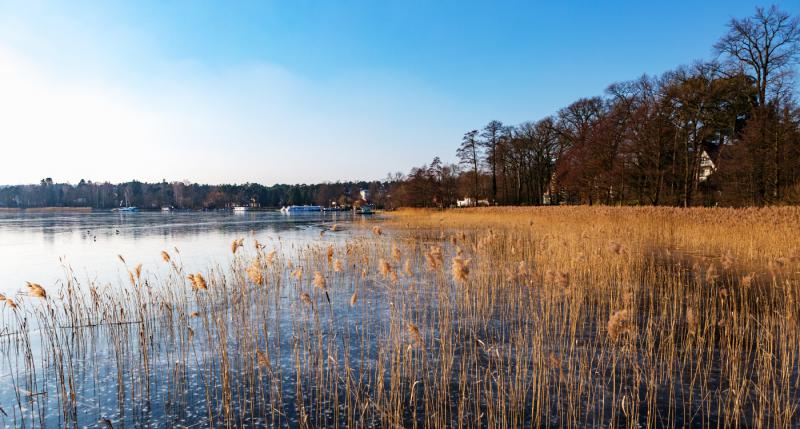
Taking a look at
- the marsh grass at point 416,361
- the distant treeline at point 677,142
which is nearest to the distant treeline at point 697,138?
the distant treeline at point 677,142

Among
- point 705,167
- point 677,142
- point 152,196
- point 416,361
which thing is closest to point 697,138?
point 677,142

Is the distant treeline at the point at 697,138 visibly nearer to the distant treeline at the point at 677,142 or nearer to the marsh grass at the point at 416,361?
the distant treeline at the point at 677,142

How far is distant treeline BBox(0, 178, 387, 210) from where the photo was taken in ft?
550

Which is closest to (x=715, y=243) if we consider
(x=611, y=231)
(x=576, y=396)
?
→ (x=611, y=231)

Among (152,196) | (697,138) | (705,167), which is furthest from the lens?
(152,196)

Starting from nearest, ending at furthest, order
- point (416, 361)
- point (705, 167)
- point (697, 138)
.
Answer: point (416, 361), point (697, 138), point (705, 167)

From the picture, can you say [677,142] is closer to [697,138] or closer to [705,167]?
[697,138]

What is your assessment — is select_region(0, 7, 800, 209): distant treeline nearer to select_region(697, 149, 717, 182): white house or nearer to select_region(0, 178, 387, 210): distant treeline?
select_region(697, 149, 717, 182): white house

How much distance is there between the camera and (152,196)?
175875 mm

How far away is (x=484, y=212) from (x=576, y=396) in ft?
120

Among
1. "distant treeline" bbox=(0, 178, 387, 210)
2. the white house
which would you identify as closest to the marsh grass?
the white house

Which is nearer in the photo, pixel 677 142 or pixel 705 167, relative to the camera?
pixel 677 142

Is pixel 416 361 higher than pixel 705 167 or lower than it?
lower

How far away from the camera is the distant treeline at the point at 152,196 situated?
168 meters
